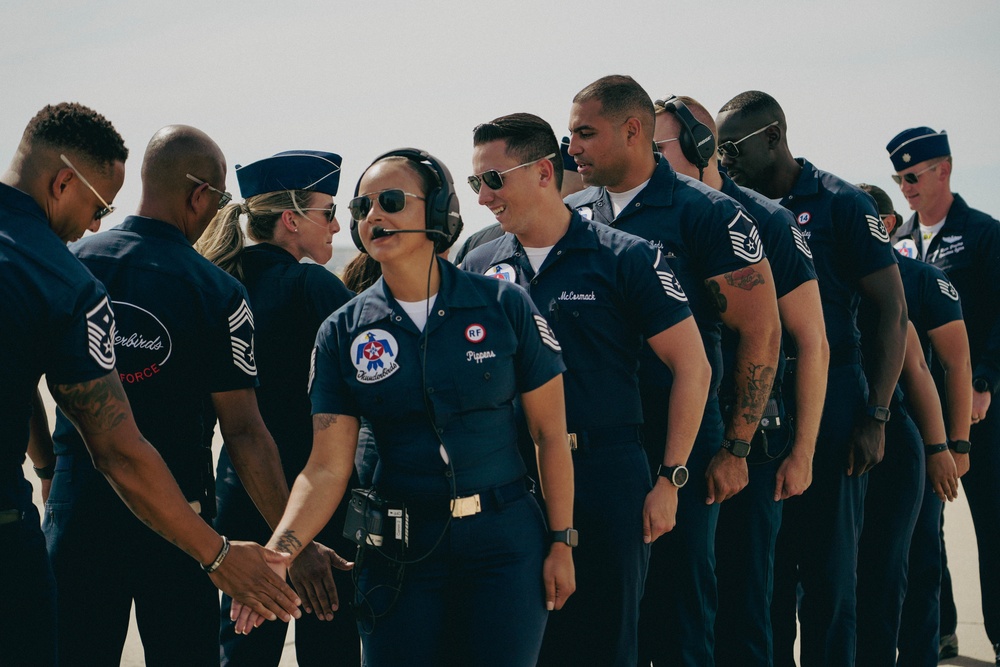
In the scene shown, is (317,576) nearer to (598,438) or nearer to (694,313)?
(598,438)

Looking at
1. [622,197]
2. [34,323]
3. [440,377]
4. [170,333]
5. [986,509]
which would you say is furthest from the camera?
[986,509]

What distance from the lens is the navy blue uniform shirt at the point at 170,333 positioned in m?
3.28

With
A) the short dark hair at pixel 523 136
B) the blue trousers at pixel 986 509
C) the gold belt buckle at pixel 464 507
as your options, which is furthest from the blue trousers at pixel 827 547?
the gold belt buckle at pixel 464 507

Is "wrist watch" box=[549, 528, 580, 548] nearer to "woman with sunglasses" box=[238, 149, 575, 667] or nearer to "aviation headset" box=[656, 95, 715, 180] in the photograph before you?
"woman with sunglasses" box=[238, 149, 575, 667]

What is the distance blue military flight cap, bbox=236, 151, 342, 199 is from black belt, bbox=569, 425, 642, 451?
163cm

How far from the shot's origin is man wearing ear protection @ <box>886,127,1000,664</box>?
5676 mm

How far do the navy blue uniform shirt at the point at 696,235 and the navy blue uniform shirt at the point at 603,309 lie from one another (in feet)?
1.00

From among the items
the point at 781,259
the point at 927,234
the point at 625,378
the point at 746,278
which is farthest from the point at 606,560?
the point at 927,234

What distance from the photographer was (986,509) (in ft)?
18.8

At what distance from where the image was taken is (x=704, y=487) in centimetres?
391

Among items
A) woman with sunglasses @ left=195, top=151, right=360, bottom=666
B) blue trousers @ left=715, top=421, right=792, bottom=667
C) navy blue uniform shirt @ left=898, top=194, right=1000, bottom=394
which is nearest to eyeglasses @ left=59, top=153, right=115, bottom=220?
woman with sunglasses @ left=195, top=151, right=360, bottom=666

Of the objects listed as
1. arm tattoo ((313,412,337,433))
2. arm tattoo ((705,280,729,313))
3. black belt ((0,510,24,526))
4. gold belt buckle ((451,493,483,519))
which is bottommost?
gold belt buckle ((451,493,483,519))

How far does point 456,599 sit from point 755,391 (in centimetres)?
171

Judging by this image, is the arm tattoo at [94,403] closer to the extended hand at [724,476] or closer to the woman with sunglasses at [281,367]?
the woman with sunglasses at [281,367]
